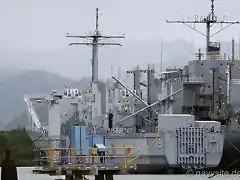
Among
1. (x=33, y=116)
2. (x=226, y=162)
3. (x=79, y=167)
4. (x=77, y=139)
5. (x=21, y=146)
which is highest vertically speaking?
(x=33, y=116)

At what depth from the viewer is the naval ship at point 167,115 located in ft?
95.3

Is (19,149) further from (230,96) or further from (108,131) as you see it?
(230,96)

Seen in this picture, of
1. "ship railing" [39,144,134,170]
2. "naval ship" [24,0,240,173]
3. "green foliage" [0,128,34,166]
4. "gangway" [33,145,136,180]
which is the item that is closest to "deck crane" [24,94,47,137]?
"naval ship" [24,0,240,173]

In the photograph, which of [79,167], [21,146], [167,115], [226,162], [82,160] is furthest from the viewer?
[21,146]

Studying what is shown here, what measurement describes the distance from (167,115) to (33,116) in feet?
21.2

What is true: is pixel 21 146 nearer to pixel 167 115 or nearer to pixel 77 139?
pixel 167 115

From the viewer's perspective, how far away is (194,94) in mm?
A: 31062

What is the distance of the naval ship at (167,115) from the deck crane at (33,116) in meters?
0.03

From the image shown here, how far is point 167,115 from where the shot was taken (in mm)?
29188

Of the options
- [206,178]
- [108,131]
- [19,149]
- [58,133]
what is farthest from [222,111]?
[19,149]

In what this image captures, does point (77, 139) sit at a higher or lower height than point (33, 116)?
lower

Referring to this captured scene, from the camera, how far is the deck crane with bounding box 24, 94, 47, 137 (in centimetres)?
3044

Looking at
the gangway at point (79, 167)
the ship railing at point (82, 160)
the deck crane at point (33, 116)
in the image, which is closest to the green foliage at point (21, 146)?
the deck crane at point (33, 116)

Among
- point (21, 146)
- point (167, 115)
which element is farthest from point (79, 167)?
point (21, 146)
